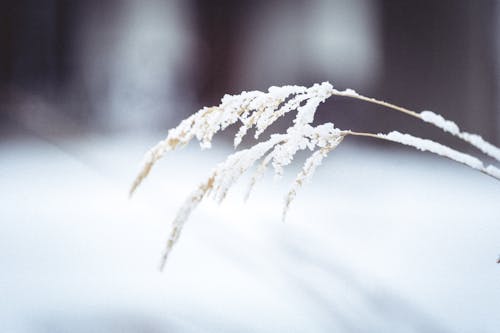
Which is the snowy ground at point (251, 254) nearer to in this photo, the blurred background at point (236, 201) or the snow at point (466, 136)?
the blurred background at point (236, 201)

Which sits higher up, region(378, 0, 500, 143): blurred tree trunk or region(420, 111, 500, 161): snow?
region(378, 0, 500, 143): blurred tree trunk

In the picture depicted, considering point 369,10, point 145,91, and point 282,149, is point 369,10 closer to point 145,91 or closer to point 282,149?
point 145,91

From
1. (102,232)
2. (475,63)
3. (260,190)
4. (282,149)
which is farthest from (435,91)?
(282,149)

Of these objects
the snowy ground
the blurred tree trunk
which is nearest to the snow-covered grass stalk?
the snowy ground

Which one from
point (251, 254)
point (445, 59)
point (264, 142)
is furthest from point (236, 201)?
point (445, 59)

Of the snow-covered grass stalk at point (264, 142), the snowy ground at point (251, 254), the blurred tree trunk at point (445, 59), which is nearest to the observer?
the snow-covered grass stalk at point (264, 142)

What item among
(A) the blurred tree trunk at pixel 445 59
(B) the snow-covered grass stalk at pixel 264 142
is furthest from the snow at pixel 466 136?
(A) the blurred tree trunk at pixel 445 59

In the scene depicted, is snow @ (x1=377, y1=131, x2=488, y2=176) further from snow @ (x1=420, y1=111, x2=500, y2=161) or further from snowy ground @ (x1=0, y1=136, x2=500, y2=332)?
snowy ground @ (x1=0, y1=136, x2=500, y2=332)
